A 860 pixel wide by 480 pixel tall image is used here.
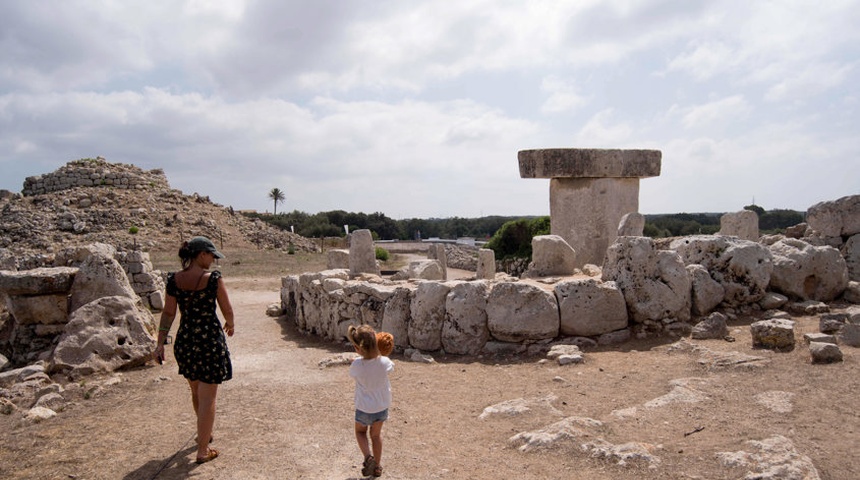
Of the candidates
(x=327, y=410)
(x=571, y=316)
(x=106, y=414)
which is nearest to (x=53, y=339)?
(x=106, y=414)

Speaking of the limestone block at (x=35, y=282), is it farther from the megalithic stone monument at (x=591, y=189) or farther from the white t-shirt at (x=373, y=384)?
the megalithic stone monument at (x=591, y=189)

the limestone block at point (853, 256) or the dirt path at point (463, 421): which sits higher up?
the limestone block at point (853, 256)

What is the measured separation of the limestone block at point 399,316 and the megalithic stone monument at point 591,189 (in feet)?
14.9

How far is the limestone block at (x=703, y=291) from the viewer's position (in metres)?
7.28

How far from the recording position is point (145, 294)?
40.7 feet

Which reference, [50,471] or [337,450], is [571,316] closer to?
[337,450]

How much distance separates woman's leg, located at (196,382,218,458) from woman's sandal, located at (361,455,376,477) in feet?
3.77

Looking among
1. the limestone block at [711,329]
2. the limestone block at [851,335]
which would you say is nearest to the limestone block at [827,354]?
the limestone block at [851,335]

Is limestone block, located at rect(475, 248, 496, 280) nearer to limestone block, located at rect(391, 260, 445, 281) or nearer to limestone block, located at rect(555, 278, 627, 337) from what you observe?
limestone block, located at rect(391, 260, 445, 281)

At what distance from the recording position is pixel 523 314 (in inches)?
274

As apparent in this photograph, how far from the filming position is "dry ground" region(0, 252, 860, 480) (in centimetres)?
394

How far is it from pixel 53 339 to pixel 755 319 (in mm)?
8629

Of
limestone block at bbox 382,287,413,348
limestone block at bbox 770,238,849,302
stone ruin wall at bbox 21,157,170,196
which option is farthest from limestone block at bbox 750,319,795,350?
stone ruin wall at bbox 21,157,170,196

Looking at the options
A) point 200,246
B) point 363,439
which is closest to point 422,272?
point 200,246
